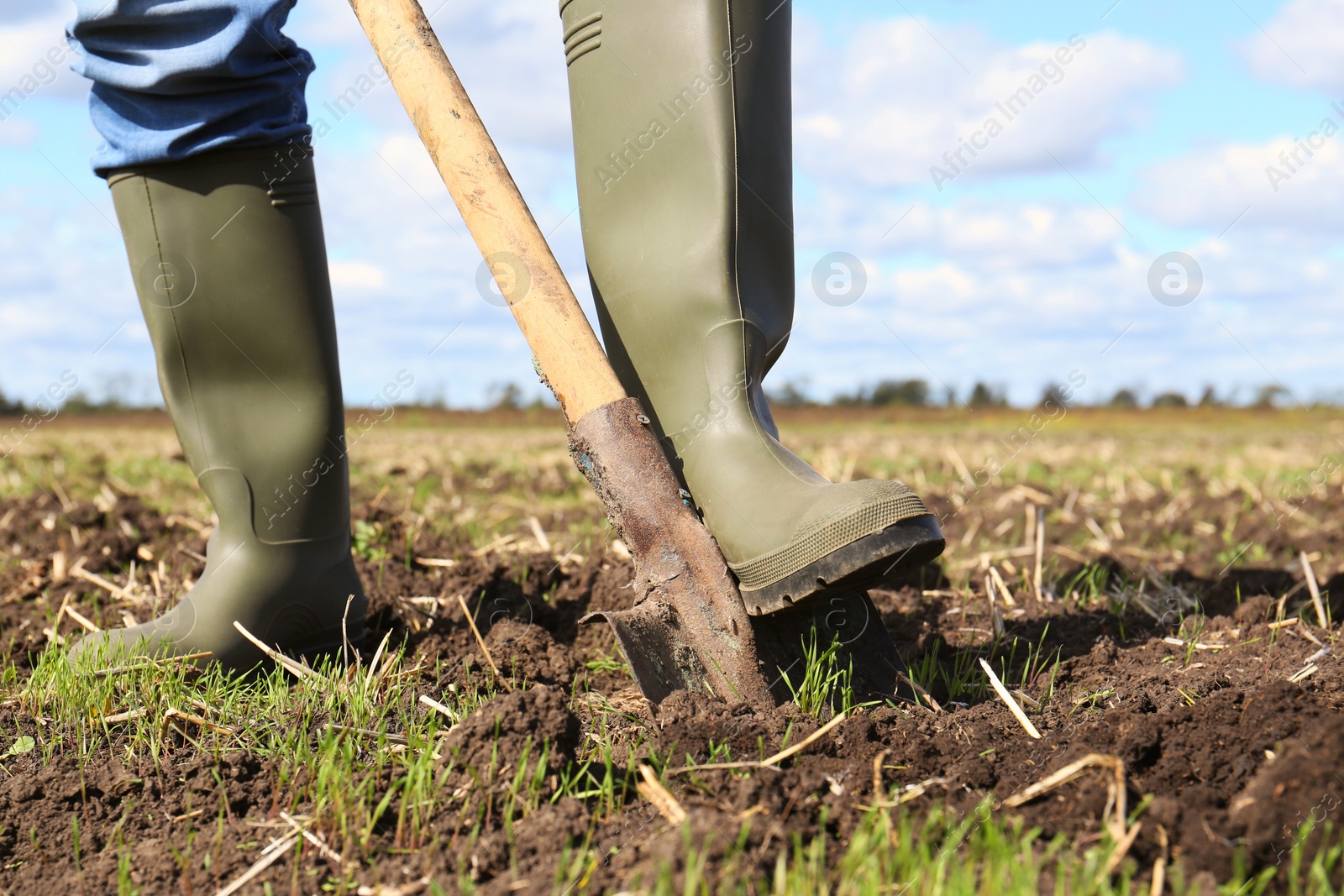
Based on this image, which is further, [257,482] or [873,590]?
[873,590]

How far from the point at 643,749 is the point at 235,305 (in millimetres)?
1323

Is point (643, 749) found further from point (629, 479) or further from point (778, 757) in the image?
point (629, 479)

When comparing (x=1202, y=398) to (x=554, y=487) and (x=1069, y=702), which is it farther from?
(x=1069, y=702)

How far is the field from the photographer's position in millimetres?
1250

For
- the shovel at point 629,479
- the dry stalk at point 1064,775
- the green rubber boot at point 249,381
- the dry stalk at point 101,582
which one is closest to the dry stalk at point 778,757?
the shovel at point 629,479

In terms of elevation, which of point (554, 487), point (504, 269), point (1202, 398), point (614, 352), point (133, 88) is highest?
point (133, 88)

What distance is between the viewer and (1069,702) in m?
1.85

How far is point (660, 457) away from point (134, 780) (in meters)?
1.02

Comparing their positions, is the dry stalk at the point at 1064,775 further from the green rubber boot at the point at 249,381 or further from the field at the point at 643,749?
the green rubber boot at the point at 249,381

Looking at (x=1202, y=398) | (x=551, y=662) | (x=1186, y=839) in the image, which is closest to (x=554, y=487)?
(x=551, y=662)

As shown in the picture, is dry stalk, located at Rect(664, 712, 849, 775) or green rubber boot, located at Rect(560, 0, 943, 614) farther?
green rubber boot, located at Rect(560, 0, 943, 614)

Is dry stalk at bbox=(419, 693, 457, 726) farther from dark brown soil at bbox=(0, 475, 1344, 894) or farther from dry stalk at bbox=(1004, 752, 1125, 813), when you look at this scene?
dry stalk at bbox=(1004, 752, 1125, 813)

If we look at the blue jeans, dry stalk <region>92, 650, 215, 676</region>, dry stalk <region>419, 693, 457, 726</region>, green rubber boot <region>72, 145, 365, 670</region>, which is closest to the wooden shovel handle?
the blue jeans

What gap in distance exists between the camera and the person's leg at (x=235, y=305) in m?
2.09
